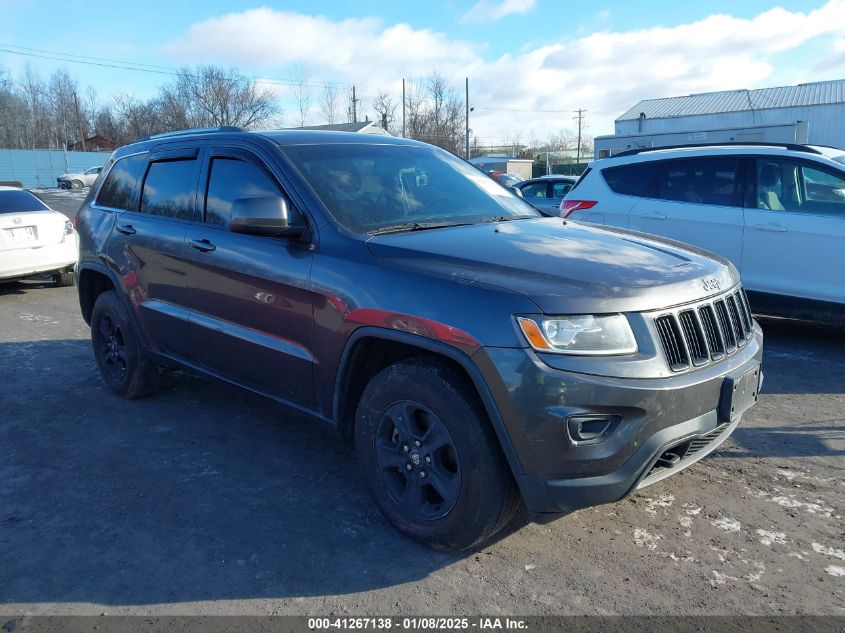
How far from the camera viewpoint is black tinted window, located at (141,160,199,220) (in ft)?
14.1

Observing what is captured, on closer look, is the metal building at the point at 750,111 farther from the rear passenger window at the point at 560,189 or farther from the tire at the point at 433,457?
the tire at the point at 433,457

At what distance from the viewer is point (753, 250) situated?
6.33 m

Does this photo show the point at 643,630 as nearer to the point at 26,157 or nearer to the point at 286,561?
the point at 286,561

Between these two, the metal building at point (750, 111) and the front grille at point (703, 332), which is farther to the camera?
the metal building at point (750, 111)

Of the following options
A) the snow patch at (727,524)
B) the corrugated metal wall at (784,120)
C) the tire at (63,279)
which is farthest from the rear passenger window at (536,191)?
the corrugated metal wall at (784,120)

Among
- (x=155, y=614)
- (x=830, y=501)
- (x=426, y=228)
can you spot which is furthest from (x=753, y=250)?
(x=155, y=614)

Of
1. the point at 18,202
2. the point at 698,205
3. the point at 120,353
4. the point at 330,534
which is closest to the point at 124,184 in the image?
the point at 120,353

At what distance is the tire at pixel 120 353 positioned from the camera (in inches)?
193

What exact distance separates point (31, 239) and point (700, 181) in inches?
345

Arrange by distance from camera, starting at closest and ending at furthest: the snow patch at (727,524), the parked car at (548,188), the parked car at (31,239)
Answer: the snow patch at (727,524)
the parked car at (31,239)
the parked car at (548,188)

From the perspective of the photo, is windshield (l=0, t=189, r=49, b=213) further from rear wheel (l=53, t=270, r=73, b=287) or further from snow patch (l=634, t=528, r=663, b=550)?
snow patch (l=634, t=528, r=663, b=550)

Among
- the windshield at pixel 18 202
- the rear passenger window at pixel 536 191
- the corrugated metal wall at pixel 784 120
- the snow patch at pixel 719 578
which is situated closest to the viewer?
the snow patch at pixel 719 578

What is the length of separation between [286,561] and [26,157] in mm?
61228

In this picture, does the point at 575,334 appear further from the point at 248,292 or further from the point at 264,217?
the point at 248,292
